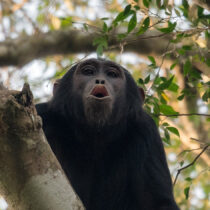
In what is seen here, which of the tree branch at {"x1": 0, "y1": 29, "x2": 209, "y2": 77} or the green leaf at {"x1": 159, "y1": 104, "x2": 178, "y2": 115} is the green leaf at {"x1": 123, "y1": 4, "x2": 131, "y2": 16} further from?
the tree branch at {"x1": 0, "y1": 29, "x2": 209, "y2": 77}

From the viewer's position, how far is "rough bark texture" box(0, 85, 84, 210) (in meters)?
2.32

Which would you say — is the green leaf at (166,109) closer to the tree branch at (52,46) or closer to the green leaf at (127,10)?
the green leaf at (127,10)

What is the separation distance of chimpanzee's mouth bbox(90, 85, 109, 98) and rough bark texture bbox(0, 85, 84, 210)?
1.64m

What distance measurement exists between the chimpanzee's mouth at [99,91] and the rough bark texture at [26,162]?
164 centimetres

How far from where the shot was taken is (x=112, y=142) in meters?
4.55

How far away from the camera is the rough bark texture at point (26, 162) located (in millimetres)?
2324

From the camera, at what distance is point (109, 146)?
179 inches

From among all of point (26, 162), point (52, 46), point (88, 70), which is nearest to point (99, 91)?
point (88, 70)

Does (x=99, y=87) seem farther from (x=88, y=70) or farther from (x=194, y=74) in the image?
(x=194, y=74)

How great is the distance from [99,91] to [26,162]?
5.79 feet

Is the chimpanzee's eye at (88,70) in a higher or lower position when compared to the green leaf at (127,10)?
lower

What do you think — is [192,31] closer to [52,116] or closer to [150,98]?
[150,98]

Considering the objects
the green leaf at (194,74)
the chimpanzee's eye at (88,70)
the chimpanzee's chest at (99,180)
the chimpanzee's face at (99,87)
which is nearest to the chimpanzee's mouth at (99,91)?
the chimpanzee's face at (99,87)

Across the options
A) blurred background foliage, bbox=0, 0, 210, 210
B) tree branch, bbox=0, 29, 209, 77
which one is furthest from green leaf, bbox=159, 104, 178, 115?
tree branch, bbox=0, 29, 209, 77
